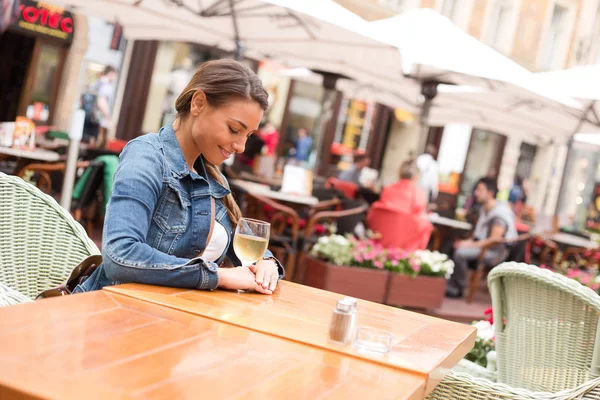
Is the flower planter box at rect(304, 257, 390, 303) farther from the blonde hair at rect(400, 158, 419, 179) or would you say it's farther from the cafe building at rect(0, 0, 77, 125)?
the cafe building at rect(0, 0, 77, 125)

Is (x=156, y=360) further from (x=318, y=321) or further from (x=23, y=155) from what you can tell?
(x=23, y=155)

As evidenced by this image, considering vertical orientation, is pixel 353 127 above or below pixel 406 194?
above

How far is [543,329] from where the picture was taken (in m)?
2.78

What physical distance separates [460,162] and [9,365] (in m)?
22.3

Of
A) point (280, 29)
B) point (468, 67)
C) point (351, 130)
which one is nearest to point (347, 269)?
point (468, 67)

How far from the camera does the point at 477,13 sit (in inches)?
829

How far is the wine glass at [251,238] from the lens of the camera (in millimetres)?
2287

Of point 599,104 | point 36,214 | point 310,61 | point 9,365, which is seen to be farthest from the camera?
point 310,61

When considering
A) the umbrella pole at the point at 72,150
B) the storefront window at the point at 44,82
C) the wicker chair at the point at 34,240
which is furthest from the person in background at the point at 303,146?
the wicker chair at the point at 34,240

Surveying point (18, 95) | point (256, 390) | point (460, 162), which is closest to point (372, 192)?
point (18, 95)

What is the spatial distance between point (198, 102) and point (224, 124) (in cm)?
11

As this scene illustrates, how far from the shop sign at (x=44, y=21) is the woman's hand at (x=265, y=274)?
41.6 ft

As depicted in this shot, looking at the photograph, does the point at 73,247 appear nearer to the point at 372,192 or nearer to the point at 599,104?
the point at 599,104

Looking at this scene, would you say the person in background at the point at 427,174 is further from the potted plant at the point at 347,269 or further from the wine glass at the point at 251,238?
the wine glass at the point at 251,238
